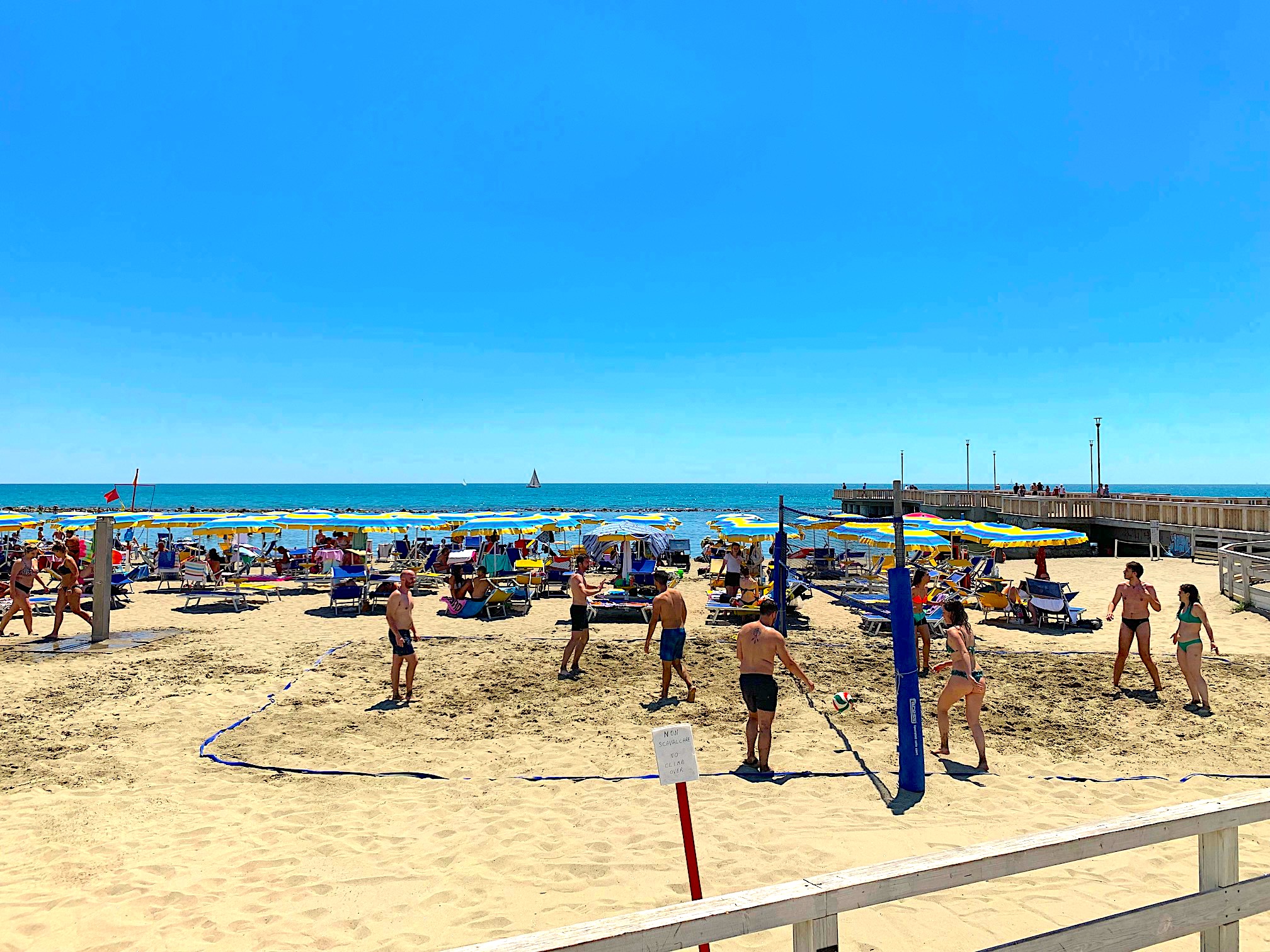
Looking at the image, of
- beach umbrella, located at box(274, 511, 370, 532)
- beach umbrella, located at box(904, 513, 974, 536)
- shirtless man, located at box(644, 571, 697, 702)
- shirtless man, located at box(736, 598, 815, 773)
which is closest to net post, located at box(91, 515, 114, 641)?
beach umbrella, located at box(274, 511, 370, 532)

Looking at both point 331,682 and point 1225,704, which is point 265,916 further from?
point 1225,704

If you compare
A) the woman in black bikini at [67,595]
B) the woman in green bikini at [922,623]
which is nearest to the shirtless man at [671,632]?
the woman in green bikini at [922,623]

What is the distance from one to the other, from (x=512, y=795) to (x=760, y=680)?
2.19 meters

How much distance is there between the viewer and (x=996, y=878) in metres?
2.18

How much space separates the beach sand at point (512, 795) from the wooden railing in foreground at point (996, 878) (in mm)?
1584

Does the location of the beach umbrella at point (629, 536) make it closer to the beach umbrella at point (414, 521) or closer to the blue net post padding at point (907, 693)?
the beach umbrella at point (414, 521)

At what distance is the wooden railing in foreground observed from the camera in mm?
1751

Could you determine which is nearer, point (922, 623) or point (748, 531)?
point (922, 623)

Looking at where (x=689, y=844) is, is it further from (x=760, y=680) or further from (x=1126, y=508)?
(x=1126, y=508)

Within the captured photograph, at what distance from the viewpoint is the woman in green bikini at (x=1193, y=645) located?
24.8ft

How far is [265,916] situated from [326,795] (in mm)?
1677

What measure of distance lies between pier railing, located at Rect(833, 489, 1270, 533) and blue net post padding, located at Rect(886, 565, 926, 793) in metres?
22.4

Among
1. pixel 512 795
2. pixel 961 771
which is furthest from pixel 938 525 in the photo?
pixel 512 795

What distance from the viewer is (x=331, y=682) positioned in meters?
8.92
